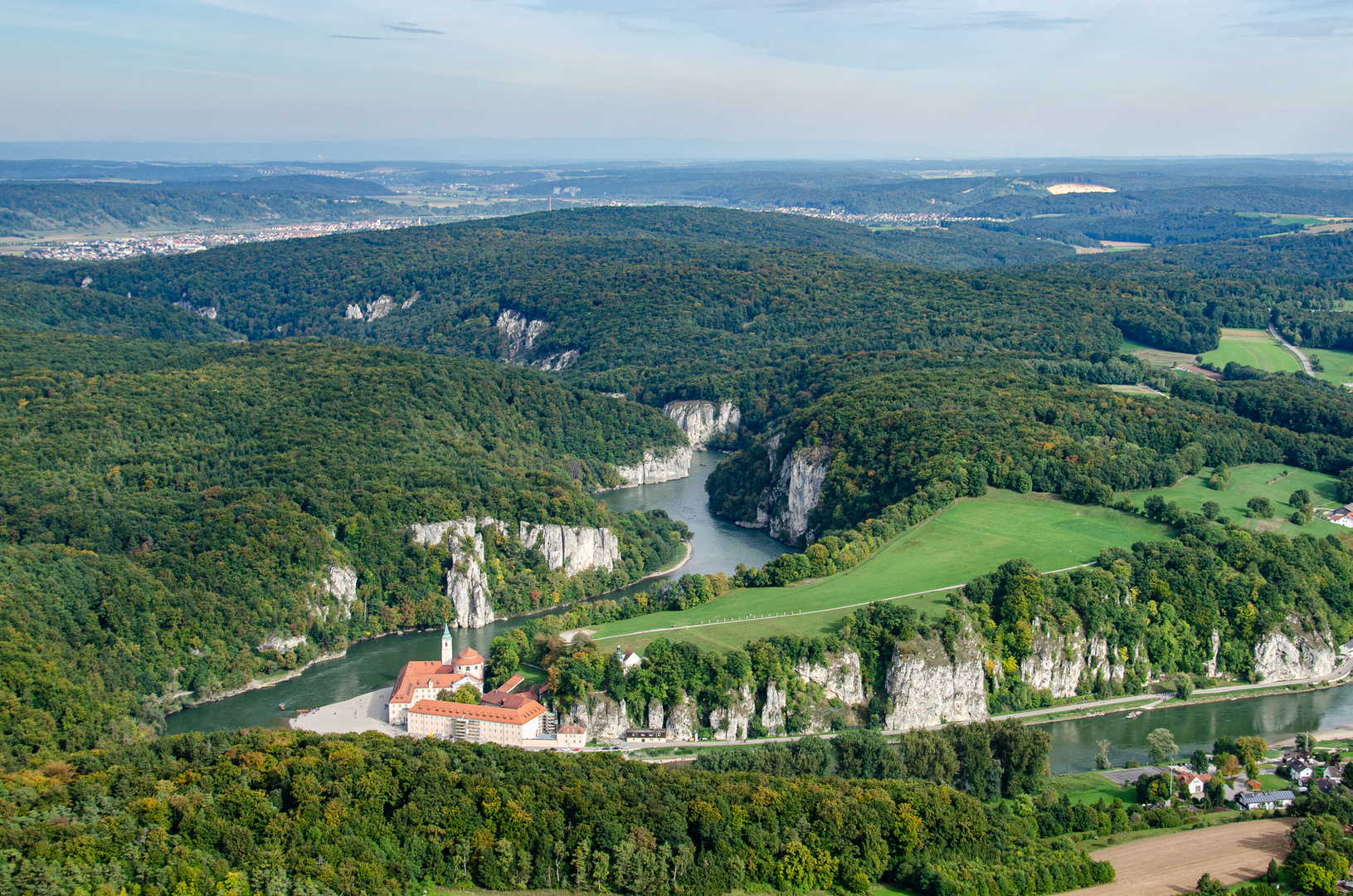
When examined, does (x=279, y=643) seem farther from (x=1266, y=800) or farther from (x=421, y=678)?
(x=1266, y=800)

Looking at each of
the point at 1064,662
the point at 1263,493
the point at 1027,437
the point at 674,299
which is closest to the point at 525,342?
the point at 674,299

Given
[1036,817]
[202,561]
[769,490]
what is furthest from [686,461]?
[1036,817]

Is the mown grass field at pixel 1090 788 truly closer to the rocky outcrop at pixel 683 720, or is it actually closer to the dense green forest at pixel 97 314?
the rocky outcrop at pixel 683 720

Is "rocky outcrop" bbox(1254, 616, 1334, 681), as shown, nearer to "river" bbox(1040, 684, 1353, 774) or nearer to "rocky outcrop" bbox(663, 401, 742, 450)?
"river" bbox(1040, 684, 1353, 774)

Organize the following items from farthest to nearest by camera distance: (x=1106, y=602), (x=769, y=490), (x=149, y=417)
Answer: (x=769, y=490), (x=149, y=417), (x=1106, y=602)

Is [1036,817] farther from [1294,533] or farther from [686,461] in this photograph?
[686,461]
